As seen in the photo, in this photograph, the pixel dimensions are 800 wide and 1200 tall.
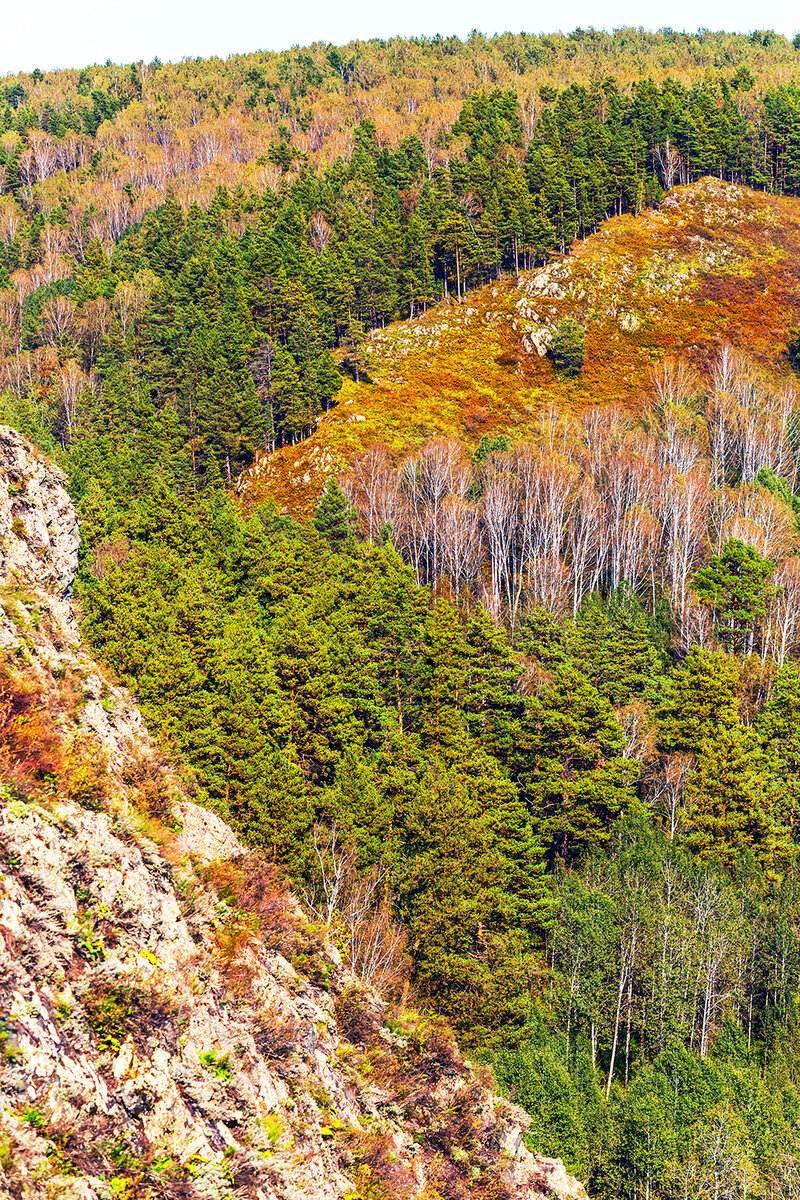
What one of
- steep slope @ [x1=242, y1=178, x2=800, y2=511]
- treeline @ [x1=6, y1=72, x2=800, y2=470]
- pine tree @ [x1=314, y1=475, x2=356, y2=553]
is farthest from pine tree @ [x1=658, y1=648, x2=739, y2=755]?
treeline @ [x1=6, y1=72, x2=800, y2=470]

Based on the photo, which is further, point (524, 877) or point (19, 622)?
point (524, 877)

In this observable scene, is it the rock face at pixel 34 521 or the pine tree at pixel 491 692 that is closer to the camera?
the rock face at pixel 34 521

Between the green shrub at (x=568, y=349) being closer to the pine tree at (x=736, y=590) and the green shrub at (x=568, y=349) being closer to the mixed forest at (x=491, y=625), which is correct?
the mixed forest at (x=491, y=625)

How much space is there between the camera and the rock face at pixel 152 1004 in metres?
11.8

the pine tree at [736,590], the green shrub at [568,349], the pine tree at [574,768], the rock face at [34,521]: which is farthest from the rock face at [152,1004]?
the green shrub at [568,349]

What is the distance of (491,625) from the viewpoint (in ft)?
194

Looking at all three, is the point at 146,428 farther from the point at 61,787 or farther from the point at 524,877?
the point at 61,787

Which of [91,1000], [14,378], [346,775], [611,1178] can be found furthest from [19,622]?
[14,378]

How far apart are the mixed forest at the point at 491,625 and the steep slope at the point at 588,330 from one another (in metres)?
3.47

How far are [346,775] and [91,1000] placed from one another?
102 ft

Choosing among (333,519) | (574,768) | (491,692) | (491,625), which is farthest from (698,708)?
(333,519)

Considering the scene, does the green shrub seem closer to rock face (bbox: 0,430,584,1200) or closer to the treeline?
the treeline

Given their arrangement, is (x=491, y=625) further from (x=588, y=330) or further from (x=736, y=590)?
(x=588, y=330)

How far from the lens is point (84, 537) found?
56.3 meters
